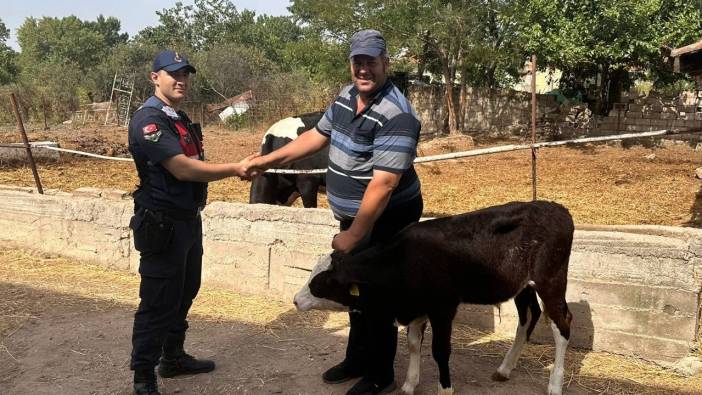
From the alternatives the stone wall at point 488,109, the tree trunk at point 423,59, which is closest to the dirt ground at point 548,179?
the tree trunk at point 423,59

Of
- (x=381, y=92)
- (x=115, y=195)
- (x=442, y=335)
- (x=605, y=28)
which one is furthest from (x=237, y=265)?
(x=605, y=28)

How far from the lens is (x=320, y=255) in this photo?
476cm

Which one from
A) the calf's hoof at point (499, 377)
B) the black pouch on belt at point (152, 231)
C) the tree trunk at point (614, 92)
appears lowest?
the calf's hoof at point (499, 377)

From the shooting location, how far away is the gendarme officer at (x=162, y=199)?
9.74 ft

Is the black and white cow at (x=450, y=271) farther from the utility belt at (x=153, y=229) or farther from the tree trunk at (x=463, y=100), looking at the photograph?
the tree trunk at (x=463, y=100)

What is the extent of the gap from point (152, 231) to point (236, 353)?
142 centimetres

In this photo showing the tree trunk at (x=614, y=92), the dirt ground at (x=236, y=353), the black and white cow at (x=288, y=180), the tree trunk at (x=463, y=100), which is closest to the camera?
the dirt ground at (x=236, y=353)

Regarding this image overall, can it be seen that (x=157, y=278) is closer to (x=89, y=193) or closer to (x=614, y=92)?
(x=89, y=193)

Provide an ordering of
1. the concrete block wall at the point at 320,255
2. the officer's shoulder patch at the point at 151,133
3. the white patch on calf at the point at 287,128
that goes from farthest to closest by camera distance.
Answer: the white patch on calf at the point at 287,128, the concrete block wall at the point at 320,255, the officer's shoulder patch at the point at 151,133

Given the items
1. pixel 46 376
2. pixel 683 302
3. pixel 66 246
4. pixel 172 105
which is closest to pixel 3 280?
pixel 66 246

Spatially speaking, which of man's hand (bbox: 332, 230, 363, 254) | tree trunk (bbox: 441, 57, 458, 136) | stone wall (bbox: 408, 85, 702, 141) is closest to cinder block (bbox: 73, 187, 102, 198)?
man's hand (bbox: 332, 230, 363, 254)

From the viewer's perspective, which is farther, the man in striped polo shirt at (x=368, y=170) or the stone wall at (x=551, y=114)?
the stone wall at (x=551, y=114)

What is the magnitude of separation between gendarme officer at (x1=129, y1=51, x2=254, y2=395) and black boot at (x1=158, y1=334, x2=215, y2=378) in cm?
37

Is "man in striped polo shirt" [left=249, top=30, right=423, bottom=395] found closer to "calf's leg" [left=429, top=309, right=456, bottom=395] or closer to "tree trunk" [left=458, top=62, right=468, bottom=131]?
"calf's leg" [left=429, top=309, right=456, bottom=395]
